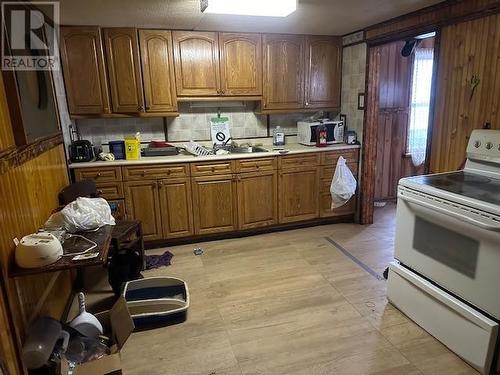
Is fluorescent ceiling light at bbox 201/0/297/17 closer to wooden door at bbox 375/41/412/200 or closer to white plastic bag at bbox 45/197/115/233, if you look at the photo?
white plastic bag at bbox 45/197/115/233

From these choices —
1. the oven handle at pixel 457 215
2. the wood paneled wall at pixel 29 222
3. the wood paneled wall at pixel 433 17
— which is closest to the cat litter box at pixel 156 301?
the wood paneled wall at pixel 29 222

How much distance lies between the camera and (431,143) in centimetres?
274

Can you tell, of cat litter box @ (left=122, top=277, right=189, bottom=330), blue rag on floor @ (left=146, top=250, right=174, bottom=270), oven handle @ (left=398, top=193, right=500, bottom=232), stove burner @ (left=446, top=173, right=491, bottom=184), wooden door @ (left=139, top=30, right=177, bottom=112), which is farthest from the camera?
wooden door @ (left=139, top=30, right=177, bottom=112)

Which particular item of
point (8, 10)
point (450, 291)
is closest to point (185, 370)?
point (450, 291)

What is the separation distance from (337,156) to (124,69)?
2425 mm

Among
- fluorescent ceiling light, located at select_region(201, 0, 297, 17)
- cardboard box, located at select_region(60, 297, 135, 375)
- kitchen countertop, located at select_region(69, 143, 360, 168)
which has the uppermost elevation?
fluorescent ceiling light, located at select_region(201, 0, 297, 17)

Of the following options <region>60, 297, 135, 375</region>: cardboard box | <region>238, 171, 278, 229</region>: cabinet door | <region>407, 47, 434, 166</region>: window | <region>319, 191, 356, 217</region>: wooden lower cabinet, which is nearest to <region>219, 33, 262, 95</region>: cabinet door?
<region>238, 171, 278, 229</region>: cabinet door

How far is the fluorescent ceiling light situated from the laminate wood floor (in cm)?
207

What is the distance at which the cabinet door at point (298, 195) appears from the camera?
3684 millimetres

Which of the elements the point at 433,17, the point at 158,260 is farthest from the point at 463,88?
the point at 158,260

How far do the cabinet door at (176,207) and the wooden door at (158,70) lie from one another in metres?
0.79

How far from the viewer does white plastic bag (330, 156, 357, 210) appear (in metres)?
3.74

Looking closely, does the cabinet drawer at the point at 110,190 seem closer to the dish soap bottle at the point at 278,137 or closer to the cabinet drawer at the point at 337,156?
the dish soap bottle at the point at 278,137

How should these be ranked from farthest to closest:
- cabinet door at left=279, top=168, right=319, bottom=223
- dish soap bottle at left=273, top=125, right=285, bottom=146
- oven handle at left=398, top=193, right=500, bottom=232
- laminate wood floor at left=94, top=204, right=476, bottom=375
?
dish soap bottle at left=273, top=125, right=285, bottom=146 < cabinet door at left=279, top=168, right=319, bottom=223 < laminate wood floor at left=94, top=204, right=476, bottom=375 < oven handle at left=398, top=193, right=500, bottom=232
